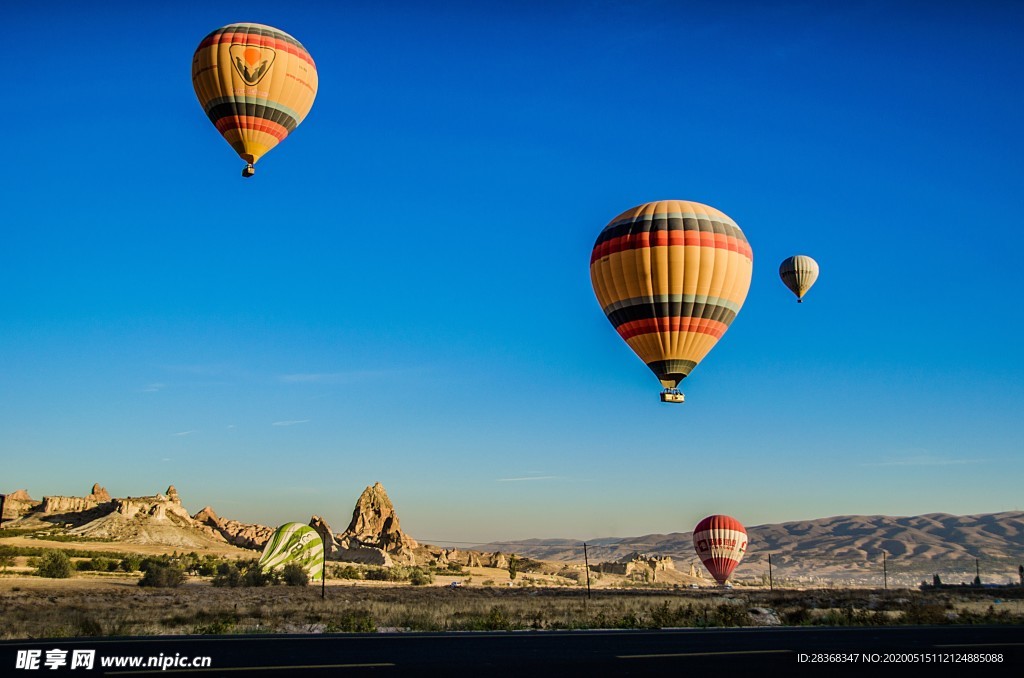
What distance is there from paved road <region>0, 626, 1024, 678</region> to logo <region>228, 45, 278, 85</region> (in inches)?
1358

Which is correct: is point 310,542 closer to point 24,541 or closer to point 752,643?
point 24,541

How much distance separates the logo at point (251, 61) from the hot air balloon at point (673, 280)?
20.2m

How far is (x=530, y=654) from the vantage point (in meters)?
17.0

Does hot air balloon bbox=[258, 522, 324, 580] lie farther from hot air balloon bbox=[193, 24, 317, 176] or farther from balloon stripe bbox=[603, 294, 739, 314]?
balloon stripe bbox=[603, 294, 739, 314]

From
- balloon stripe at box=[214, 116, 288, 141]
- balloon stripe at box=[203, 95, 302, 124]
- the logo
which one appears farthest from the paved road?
the logo

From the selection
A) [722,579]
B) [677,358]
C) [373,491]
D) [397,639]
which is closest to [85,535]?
[373,491]

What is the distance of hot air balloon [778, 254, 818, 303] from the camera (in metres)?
69.9

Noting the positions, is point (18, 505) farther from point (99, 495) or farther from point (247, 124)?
point (247, 124)

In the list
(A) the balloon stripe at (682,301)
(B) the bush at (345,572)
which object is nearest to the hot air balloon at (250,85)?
(A) the balloon stripe at (682,301)

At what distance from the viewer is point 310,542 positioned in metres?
67.6

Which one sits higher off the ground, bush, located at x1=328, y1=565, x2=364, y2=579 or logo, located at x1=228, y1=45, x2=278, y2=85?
logo, located at x1=228, y1=45, x2=278, y2=85

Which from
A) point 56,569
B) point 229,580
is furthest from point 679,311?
point 56,569

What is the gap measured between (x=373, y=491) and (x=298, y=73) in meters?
93.2

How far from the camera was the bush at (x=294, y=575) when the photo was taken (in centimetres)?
6294
